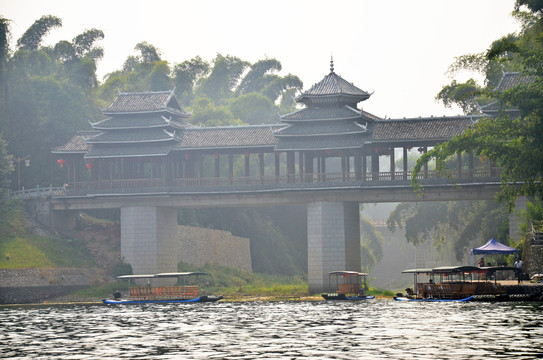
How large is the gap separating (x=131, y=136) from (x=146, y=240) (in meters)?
8.28

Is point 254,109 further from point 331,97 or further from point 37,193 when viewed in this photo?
point 331,97

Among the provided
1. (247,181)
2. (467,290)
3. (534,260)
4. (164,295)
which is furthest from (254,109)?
(467,290)

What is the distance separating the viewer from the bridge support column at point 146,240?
220 ft

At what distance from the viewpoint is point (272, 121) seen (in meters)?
114

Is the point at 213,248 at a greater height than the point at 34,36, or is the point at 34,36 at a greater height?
the point at 34,36

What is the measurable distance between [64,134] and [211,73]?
53.4 metres

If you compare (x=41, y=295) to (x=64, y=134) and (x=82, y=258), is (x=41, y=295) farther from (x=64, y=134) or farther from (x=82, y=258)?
(x=64, y=134)

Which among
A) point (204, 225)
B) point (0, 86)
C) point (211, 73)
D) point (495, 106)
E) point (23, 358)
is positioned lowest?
point (23, 358)

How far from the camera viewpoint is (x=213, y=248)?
3049 inches

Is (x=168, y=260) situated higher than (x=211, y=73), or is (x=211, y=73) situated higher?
(x=211, y=73)

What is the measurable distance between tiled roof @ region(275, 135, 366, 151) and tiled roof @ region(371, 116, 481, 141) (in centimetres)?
143

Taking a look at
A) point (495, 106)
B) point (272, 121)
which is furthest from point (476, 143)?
point (272, 121)

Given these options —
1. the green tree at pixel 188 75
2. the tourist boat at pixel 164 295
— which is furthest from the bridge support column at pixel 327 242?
the green tree at pixel 188 75

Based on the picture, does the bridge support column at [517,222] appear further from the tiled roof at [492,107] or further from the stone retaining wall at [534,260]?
the stone retaining wall at [534,260]
